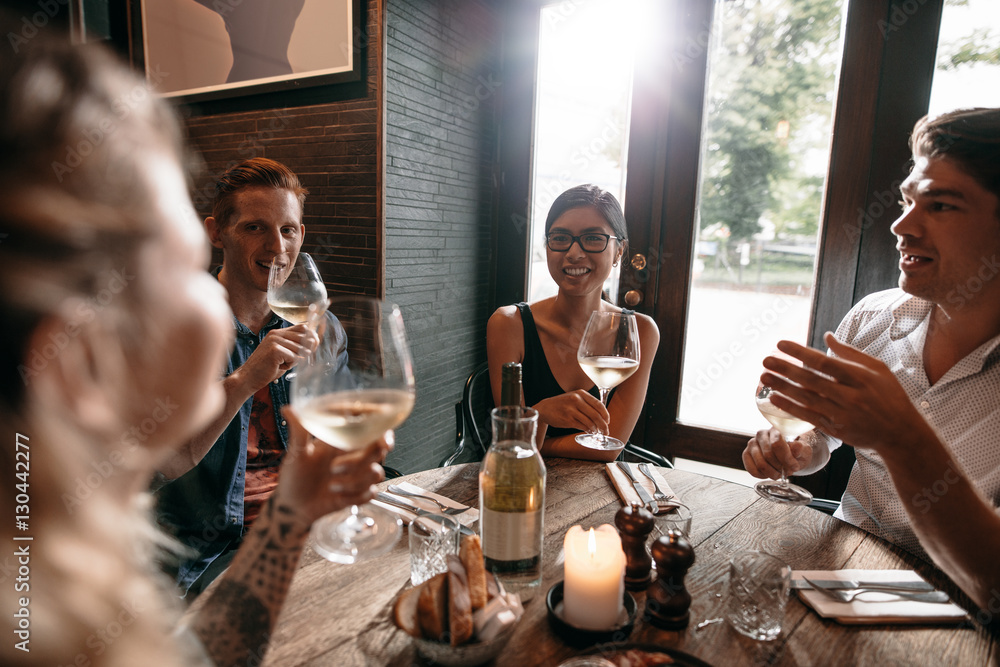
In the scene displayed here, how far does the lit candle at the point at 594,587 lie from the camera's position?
80 cm

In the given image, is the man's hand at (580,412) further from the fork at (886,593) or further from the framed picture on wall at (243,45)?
the framed picture on wall at (243,45)

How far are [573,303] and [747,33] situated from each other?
1807mm

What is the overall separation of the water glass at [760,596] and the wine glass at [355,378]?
58cm

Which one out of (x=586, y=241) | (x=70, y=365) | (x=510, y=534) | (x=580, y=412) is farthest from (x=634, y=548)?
(x=586, y=241)

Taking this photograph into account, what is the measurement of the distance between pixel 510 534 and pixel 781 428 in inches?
26.9

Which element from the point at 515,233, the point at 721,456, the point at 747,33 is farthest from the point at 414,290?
the point at 747,33

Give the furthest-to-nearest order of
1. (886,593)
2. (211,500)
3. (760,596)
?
→ 1. (211,500)
2. (886,593)
3. (760,596)

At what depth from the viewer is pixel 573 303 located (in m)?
2.18

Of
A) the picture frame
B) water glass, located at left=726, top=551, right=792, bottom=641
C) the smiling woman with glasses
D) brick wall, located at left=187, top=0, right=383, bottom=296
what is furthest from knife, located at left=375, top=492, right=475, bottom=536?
the picture frame

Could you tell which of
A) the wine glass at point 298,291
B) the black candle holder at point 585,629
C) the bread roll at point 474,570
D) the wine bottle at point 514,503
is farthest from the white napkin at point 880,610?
the wine glass at point 298,291

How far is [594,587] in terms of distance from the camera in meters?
0.80

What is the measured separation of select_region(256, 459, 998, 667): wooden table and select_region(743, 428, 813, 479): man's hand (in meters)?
0.12

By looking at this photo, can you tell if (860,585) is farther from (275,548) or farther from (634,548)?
(275,548)

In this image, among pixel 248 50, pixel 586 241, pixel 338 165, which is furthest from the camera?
pixel 248 50
